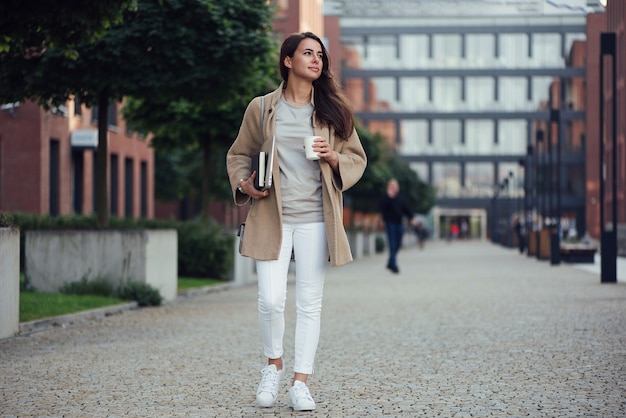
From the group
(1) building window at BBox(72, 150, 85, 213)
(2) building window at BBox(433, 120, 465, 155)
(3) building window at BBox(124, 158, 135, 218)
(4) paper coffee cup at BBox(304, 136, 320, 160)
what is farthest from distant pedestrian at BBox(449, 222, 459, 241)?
(4) paper coffee cup at BBox(304, 136, 320, 160)

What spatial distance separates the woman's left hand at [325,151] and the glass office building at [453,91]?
97.9 m

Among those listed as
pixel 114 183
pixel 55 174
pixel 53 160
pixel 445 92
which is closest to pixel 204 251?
pixel 55 174

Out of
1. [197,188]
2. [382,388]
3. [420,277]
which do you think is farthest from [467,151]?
[382,388]

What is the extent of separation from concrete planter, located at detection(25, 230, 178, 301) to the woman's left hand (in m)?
10.1

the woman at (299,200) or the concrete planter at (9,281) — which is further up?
the woman at (299,200)

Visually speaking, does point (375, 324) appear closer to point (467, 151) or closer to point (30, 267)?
point (30, 267)

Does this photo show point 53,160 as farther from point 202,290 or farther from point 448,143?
point 448,143

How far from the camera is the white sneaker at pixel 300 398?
20.9 ft

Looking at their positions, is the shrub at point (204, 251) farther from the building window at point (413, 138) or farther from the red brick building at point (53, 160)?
the building window at point (413, 138)

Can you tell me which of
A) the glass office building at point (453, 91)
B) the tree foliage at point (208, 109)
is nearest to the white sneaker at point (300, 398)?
the tree foliage at point (208, 109)

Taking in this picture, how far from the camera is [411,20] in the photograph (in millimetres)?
106125

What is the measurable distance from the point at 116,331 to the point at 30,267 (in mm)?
4423

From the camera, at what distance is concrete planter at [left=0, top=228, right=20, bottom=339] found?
10891mm

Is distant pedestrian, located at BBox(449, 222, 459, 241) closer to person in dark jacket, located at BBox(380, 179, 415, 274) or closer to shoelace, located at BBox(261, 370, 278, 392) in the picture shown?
person in dark jacket, located at BBox(380, 179, 415, 274)
